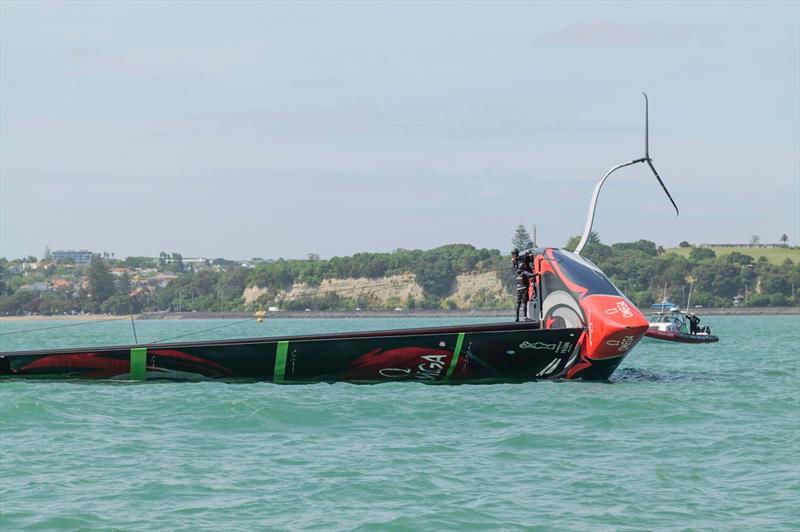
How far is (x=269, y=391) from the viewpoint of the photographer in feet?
65.4

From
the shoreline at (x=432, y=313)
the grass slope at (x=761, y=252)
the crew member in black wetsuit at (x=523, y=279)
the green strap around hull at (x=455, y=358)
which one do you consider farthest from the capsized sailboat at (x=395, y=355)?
the grass slope at (x=761, y=252)

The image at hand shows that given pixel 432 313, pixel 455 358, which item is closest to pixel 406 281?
pixel 432 313

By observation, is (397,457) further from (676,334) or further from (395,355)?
(676,334)

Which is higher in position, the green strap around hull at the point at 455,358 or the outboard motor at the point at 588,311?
the outboard motor at the point at 588,311

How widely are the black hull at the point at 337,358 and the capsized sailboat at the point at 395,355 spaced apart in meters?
0.02

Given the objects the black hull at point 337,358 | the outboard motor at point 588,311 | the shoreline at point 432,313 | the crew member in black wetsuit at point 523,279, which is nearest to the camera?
the outboard motor at point 588,311

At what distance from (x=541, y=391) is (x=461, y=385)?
1972 mm

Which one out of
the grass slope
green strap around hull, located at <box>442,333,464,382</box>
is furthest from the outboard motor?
the grass slope

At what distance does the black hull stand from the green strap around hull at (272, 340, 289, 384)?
2 cm

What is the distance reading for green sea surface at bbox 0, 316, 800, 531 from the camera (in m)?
10.6

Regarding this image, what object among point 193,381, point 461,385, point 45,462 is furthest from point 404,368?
point 45,462

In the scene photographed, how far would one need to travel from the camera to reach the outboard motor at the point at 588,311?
21.1m

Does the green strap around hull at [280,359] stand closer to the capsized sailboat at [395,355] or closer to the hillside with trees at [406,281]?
the capsized sailboat at [395,355]

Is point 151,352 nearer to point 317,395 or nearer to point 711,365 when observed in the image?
point 317,395
